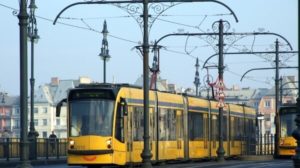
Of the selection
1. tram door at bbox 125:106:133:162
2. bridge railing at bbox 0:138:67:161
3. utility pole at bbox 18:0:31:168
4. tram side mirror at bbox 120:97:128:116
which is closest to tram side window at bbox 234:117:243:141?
bridge railing at bbox 0:138:67:161

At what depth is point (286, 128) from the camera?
52.8 metres

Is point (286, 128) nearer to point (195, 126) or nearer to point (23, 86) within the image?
point (195, 126)

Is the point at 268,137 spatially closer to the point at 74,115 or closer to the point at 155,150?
the point at 155,150

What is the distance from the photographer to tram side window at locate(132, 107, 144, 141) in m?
35.8

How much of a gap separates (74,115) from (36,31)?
17070 millimetres

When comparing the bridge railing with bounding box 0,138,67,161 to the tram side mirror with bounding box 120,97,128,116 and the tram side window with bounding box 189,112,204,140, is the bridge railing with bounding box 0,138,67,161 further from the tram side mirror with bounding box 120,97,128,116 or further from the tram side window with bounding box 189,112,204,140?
the tram side mirror with bounding box 120,97,128,116

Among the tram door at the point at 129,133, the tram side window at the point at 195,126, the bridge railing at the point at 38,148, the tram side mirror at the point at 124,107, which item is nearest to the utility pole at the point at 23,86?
the tram side mirror at the point at 124,107

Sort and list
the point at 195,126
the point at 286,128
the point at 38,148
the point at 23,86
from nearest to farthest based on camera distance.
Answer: the point at 23,86, the point at 195,126, the point at 38,148, the point at 286,128

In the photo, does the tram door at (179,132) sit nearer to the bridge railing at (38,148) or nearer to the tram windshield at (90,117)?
the bridge railing at (38,148)

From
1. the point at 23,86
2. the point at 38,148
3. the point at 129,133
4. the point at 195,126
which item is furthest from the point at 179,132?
the point at 23,86

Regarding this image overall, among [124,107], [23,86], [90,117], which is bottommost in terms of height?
[90,117]

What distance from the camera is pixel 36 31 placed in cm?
4934

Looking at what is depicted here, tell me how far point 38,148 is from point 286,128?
14.3 m

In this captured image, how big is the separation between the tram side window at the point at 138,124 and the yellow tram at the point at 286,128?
17595mm
